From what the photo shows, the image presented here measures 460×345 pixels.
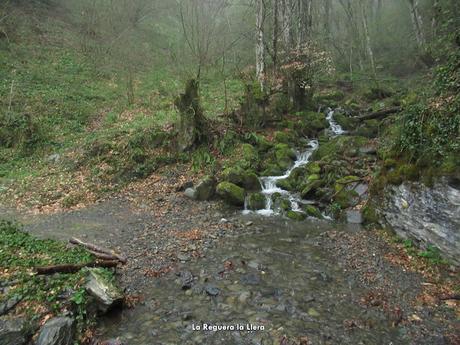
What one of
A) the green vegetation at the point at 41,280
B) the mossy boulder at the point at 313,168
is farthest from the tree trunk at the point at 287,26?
the green vegetation at the point at 41,280

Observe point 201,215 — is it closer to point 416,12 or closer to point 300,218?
point 300,218

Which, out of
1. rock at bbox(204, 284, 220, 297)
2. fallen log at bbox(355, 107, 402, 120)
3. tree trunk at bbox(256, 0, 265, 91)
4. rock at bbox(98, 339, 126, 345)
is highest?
tree trunk at bbox(256, 0, 265, 91)

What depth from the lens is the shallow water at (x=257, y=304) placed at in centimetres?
476

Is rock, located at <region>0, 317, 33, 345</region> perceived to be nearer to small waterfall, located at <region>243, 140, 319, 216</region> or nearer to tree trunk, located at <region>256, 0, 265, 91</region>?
small waterfall, located at <region>243, 140, 319, 216</region>

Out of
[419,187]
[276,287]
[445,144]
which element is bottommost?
[276,287]

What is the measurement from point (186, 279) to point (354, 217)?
480 centimetres

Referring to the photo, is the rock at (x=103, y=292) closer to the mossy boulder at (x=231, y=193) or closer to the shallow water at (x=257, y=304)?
the shallow water at (x=257, y=304)

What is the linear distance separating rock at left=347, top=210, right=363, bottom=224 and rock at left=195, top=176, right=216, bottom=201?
4.01 meters

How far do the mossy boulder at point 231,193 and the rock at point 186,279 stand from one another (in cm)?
378

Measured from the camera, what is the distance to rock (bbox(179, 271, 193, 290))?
5.97m

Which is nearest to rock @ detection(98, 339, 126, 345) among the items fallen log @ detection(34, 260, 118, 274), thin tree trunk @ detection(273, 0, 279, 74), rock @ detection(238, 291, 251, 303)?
fallen log @ detection(34, 260, 118, 274)

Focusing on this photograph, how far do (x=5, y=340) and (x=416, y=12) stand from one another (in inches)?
976

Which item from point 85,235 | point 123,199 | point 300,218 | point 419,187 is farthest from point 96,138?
point 419,187

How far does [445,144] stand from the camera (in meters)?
6.48
